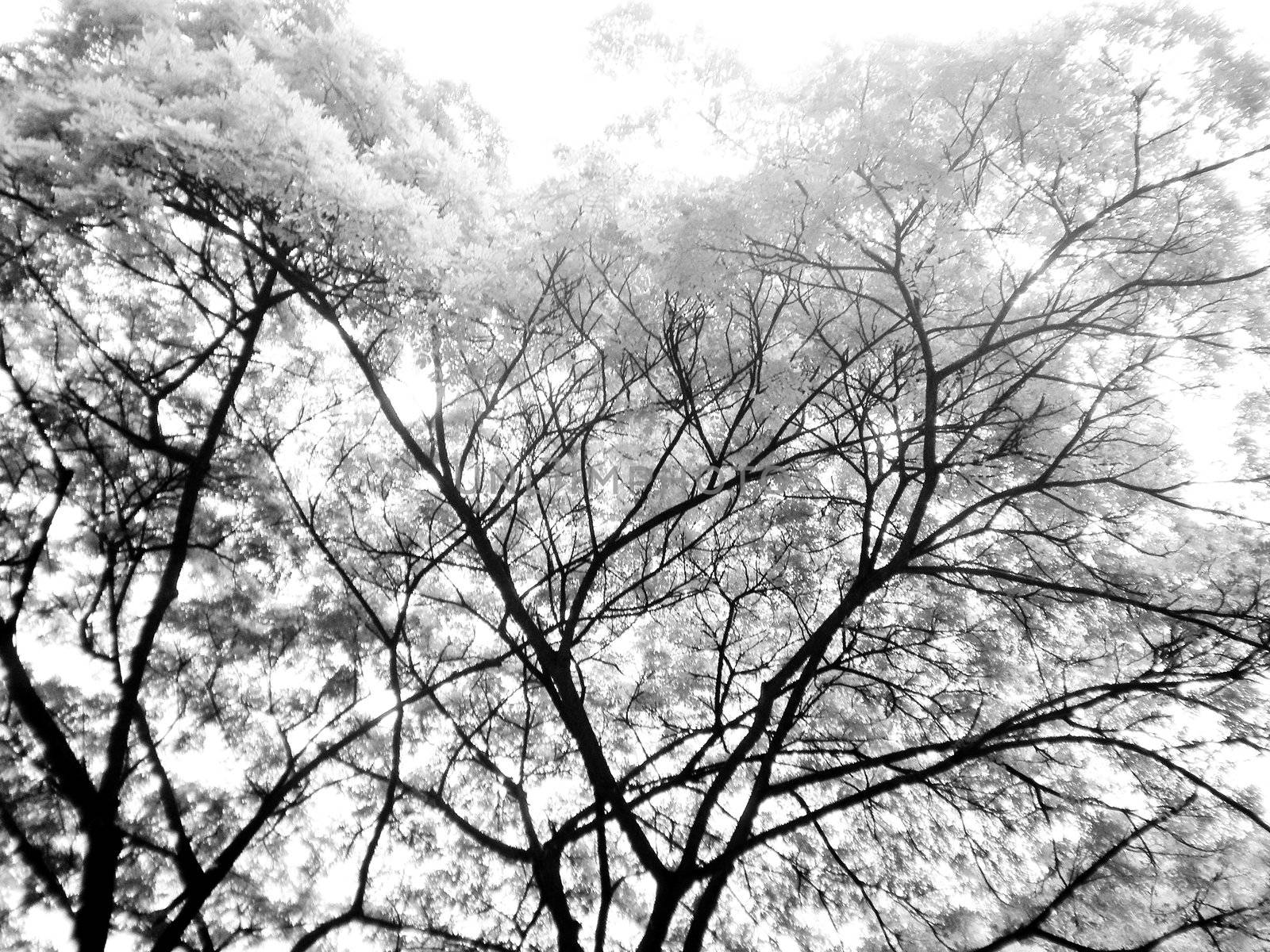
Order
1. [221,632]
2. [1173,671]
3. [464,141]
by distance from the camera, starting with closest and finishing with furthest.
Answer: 1. [1173,671]
2. [464,141]
3. [221,632]

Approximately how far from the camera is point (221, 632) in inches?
262

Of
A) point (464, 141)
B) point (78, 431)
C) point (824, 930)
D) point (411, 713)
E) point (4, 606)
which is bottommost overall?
point (824, 930)

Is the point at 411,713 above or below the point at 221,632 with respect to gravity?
below

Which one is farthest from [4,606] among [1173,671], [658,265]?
[1173,671]

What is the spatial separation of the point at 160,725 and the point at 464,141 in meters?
6.04

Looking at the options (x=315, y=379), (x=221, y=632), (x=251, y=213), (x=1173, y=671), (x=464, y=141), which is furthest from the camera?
(x=315, y=379)

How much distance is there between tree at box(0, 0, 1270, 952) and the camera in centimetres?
409

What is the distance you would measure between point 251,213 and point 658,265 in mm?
2444

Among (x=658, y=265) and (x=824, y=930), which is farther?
(x=824, y=930)

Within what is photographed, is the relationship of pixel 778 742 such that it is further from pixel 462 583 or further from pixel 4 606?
pixel 4 606

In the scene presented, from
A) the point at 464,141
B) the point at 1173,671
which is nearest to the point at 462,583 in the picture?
the point at 464,141

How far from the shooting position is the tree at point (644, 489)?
4.09m

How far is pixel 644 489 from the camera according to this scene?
16.0ft

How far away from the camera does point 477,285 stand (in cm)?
452
